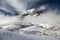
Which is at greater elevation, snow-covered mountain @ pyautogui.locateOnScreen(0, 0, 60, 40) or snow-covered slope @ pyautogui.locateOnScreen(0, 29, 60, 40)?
snow-covered mountain @ pyautogui.locateOnScreen(0, 0, 60, 40)

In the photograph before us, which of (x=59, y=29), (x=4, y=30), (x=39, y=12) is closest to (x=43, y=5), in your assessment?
(x=39, y=12)

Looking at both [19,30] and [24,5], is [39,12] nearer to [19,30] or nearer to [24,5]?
[24,5]

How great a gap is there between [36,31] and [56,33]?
42cm

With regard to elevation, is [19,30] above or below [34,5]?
below

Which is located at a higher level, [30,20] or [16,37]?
[30,20]

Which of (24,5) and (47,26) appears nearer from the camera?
(47,26)

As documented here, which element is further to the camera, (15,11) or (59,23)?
(15,11)

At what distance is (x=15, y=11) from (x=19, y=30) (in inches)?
16.9

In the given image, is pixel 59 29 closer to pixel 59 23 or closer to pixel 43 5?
pixel 59 23

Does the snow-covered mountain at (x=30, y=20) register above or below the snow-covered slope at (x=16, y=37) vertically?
above

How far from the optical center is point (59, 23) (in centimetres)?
260

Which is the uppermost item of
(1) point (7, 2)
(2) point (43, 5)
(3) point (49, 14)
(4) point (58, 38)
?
(1) point (7, 2)

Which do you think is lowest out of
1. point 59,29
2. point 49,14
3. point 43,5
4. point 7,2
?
point 59,29

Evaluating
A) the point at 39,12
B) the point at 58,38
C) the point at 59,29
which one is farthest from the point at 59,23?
the point at 39,12
